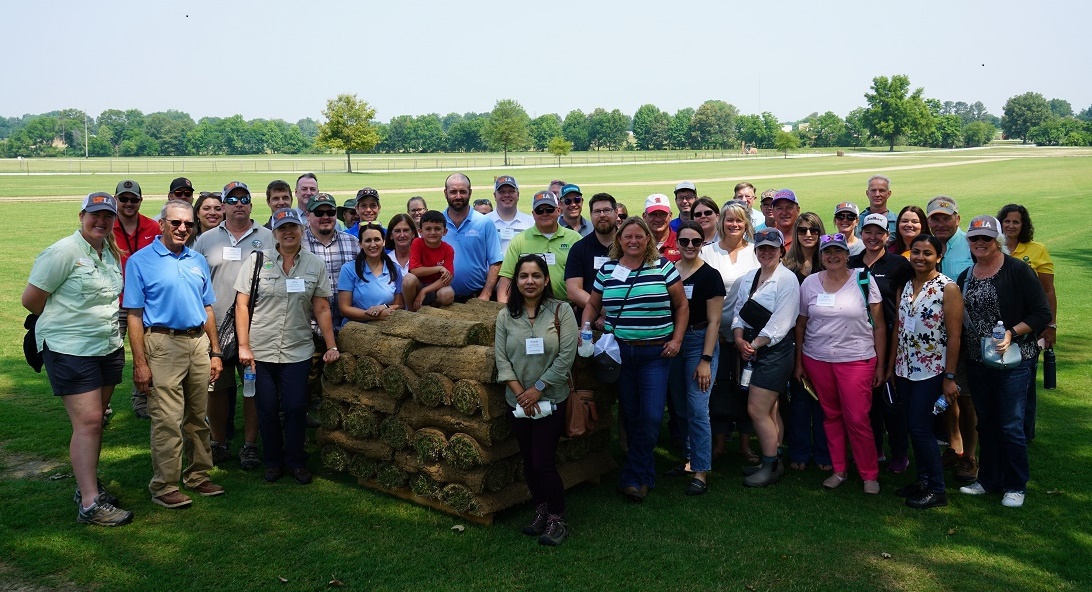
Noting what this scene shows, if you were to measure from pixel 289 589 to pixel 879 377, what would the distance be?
4.98 metres

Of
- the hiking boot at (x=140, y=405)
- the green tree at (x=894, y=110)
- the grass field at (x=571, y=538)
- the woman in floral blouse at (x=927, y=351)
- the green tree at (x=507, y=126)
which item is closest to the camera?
the grass field at (x=571, y=538)

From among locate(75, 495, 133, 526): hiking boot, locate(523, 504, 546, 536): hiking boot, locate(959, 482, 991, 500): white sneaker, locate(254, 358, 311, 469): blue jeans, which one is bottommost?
locate(959, 482, 991, 500): white sneaker

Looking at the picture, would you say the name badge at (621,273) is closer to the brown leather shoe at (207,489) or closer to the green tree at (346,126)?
the brown leather shoe at (207,489)

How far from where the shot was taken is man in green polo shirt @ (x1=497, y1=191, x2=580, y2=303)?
7875mm

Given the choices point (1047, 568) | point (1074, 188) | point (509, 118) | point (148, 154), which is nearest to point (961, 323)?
point (1047, 568)

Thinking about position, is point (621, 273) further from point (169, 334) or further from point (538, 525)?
point (169, 334)

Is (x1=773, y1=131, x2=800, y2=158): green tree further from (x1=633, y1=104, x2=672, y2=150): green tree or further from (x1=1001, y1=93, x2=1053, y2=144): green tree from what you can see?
(x1=1001, y1=93, x2=1053, y2=144): green tree

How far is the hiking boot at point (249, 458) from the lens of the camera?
7.57 meters

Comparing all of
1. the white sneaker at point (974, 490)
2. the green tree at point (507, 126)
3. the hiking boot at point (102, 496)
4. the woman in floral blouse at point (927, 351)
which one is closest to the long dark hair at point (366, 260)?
the hiking boot at point (102, 496)

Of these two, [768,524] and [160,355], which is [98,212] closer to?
[160,355]

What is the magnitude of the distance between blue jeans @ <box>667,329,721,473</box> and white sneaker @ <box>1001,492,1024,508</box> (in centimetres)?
238

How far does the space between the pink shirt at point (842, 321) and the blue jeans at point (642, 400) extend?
1327 mm

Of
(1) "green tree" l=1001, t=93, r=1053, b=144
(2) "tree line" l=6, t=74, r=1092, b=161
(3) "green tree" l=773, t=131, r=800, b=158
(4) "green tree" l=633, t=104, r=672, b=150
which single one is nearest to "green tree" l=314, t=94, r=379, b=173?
(2) "tree line" l=6, t=74, r=1092, b=161

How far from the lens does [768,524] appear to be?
636 cm
